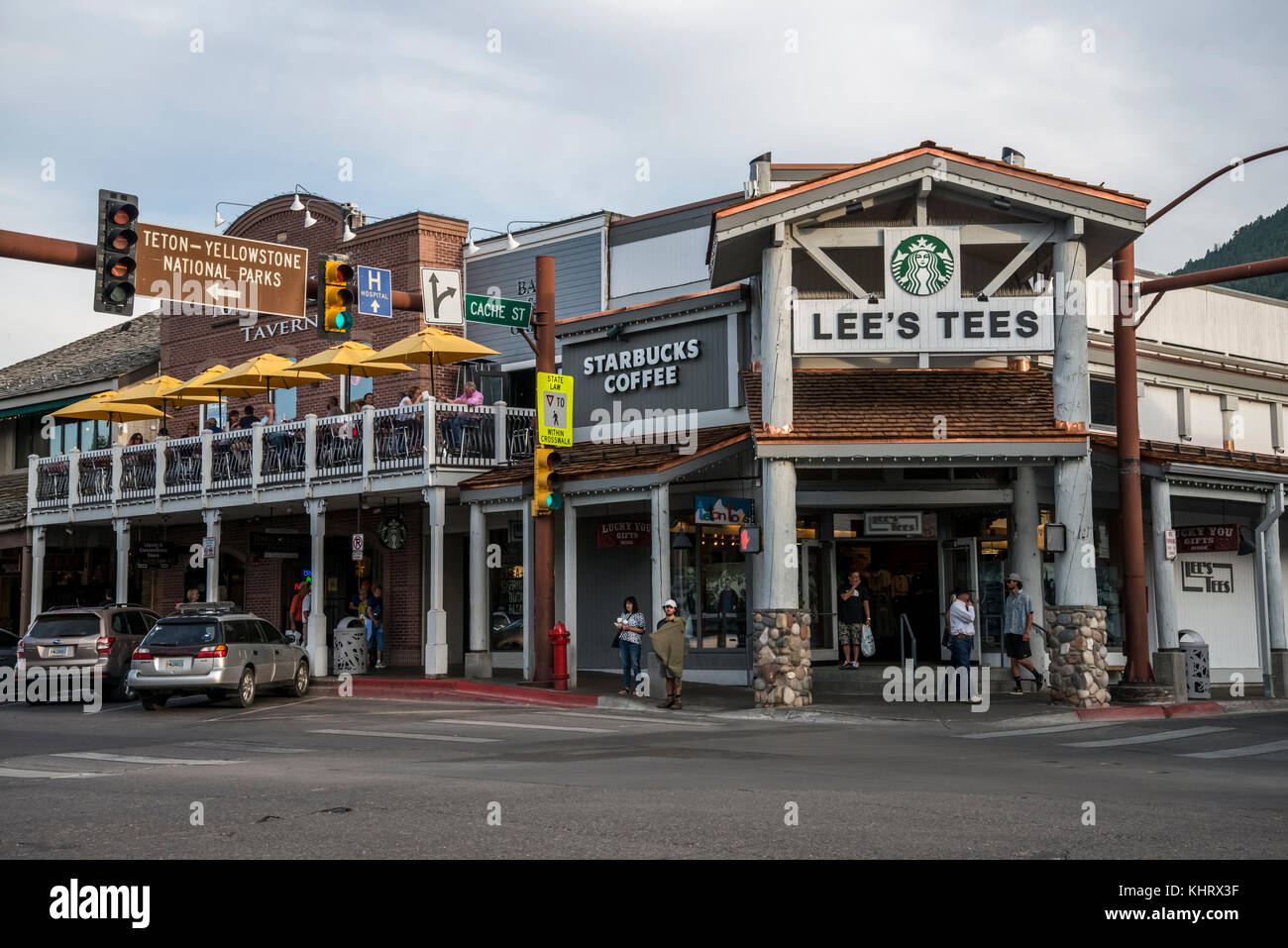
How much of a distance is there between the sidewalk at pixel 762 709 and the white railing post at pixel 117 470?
28.7 ft

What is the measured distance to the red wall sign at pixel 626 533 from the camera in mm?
25422

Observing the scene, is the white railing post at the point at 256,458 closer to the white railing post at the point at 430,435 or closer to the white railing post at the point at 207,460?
the white railing post at the point at 207,460

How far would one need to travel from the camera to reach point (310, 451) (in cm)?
2738

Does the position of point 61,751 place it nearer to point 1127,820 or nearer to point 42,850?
point 42,850

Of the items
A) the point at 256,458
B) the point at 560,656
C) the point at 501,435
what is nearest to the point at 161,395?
the point at 256,458

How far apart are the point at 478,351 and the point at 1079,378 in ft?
37.1

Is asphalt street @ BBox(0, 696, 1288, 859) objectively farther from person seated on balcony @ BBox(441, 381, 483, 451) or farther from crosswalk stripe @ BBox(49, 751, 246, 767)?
person seated on balcony @ BBox(441, 381, 483, 451)

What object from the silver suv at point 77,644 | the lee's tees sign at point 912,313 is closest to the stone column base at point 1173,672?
the lee's tees sign at point 912,313

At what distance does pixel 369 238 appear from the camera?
3117 cm

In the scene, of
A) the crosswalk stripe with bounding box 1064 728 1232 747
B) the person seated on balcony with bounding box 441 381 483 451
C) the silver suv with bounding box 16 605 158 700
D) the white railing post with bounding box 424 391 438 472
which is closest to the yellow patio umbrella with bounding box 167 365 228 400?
the white railing post with bounding box 424 391 438 472

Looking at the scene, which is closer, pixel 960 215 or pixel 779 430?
pixel 779 430

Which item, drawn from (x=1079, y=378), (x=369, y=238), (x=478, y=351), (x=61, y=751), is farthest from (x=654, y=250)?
(x=61, y=751)

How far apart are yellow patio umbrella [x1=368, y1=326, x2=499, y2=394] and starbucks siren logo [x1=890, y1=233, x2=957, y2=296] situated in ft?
29.0
